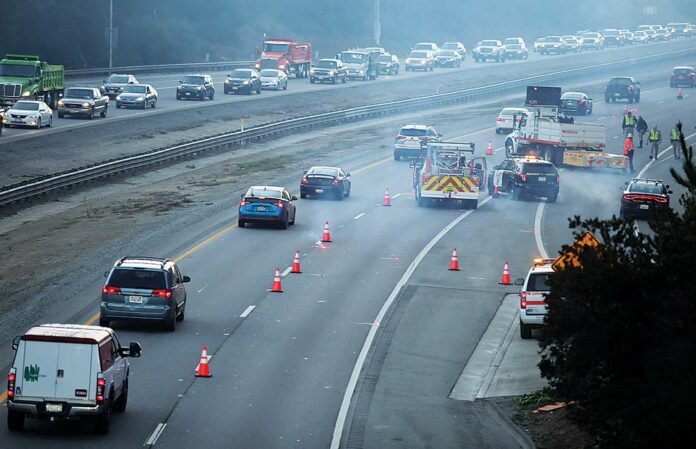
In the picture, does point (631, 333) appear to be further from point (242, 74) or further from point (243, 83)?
point (242, 74)

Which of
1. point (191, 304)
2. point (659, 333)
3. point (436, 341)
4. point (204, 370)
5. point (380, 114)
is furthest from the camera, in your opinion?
point (380, 114)

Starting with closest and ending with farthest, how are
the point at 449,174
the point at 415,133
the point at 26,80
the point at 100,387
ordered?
the point at 100,387 → the point at 449,174 → the point at 415,133 → the point at 26,80

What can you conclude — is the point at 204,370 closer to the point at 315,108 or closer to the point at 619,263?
the point at 619,263

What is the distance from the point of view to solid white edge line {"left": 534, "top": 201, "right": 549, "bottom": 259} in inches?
1635

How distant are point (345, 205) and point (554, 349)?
1290 inches

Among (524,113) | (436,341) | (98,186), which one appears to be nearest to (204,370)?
(436,341)

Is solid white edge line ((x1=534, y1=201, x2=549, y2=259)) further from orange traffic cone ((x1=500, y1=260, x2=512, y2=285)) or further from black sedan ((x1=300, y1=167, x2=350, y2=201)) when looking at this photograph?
black sedan ((x1=300, y1=167, x2=350, y2=201))

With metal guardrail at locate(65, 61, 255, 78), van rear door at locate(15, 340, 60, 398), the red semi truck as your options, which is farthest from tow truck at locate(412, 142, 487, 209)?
the red semi truck

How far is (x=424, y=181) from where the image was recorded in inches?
1986

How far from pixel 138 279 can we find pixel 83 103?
43.6 m

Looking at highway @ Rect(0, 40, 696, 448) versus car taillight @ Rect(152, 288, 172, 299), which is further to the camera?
car taillight @ Rect(152, 288, 172, 299)

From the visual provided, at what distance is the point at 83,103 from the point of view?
2776 inches

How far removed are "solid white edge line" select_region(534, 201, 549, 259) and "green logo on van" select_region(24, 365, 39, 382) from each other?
23.0 m

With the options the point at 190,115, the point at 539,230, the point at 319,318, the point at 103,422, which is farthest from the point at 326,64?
the point at 103,422
